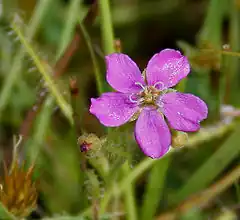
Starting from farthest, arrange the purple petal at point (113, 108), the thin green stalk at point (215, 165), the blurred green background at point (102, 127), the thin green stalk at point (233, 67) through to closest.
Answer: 1. the thin green stalk at point (233, 67)
2. the thin green stalk at point (215, 165)
3. the blurred green background at point (102, 127)
4. the purple petal at point (113, 108)

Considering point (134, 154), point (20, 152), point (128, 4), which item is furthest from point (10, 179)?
point (128, 4)

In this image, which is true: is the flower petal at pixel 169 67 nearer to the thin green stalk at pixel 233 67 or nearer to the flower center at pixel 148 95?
the flower center at pixel 148 95

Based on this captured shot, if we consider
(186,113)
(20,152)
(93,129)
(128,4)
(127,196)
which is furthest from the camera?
(128,4)

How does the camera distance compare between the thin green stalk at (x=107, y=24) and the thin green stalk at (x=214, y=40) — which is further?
the thin green stalk at (x=214, y=40)

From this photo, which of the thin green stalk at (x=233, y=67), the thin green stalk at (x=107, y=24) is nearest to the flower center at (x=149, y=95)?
the thin green stalk at (x=107, y=24)

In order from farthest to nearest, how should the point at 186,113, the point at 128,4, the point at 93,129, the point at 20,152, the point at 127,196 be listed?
1. the point at 128,4
2. the point at 93,129
3. the point at 20,152
4. the point at 127,196
5. the point at 186,113

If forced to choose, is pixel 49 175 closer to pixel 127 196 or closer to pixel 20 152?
pixel 20 152
